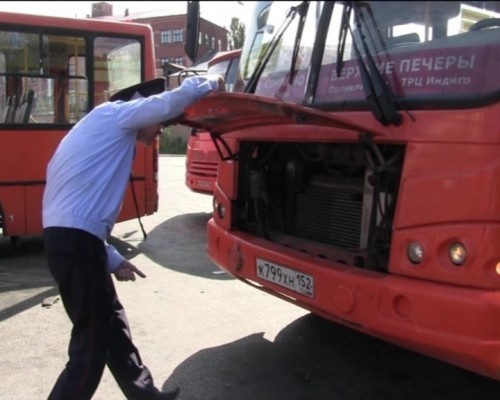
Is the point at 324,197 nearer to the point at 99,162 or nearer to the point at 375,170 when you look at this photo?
the point at 375,170

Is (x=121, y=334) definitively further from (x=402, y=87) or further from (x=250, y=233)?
(x=402, y=87)

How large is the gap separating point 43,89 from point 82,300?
4.68 m

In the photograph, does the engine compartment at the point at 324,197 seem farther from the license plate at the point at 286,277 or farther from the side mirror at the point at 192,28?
the side mirror at the point at 192,28

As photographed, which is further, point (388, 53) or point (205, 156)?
point (205, 156)

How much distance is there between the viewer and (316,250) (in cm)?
362

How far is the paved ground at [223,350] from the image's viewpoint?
3695mm

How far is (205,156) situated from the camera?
926 cm

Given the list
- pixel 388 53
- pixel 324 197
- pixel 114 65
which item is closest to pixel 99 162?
pixel 324 197

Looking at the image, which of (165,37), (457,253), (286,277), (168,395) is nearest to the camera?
(457,253)

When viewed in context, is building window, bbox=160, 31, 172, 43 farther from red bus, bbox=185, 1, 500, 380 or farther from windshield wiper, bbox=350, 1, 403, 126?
windshield wiper, bbox=350, 1, 403, 126

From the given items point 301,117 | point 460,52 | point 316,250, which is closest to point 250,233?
Result: point 316,250

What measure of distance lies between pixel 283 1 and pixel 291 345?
246 centimetres

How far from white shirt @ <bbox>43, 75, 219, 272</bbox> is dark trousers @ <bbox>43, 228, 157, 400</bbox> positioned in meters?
0.08

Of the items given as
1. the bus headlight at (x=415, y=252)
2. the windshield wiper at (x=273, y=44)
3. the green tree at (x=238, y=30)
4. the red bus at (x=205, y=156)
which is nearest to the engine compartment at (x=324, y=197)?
the bus headlight at (x=415, y=252)
